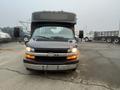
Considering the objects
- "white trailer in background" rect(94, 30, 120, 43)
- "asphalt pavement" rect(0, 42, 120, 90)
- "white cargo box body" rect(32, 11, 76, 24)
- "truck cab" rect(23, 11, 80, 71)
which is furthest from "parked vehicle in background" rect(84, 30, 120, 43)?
"truck cab" rect(23, 11, 80, 71)

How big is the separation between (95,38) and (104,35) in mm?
3441

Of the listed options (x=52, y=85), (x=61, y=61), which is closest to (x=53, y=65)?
(x=61, y=61)

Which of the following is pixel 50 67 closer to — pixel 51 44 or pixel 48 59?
pixel 48 59

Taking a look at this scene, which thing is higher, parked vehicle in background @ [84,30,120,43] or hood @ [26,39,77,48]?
hood @ [26,39,77,48]

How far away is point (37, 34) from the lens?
8.66 metres

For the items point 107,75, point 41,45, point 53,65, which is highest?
point 41,45

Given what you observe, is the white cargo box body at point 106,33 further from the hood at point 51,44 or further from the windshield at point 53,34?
the hood at point 51,44

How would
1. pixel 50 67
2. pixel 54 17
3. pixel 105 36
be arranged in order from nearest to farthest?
pixel 50 67
pixel 54 17
pixel 105 36

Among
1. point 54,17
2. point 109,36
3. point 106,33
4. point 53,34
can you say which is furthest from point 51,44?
point 106,33

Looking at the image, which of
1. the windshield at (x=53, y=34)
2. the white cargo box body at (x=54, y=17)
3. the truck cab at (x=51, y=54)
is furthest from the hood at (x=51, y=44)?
the white cargo box body at (x=54, y=17)

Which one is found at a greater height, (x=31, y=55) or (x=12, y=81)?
(x=31, y=55)

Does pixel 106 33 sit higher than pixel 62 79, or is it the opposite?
pixel 62 79

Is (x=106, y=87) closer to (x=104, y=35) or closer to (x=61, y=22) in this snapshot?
(x=61, y=22)

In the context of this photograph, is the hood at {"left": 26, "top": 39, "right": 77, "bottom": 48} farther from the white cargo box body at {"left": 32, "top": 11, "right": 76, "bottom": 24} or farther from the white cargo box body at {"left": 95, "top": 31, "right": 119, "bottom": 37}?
the white cargo box body at {"left": 95, "top": 31, "right": 119, "bottom": 37}
